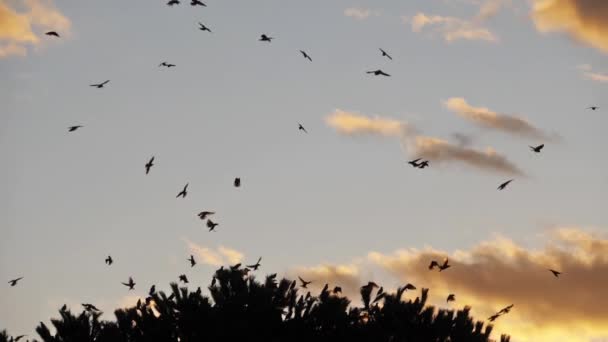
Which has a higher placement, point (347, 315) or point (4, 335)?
point (347, 315)

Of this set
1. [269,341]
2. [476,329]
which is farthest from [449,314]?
[269,341]

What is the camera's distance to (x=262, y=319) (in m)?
29.3

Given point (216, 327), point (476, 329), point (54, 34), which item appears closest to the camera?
point (54, 34)

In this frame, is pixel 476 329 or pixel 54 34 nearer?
pixel 54 34

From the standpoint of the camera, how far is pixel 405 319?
30.2 metres

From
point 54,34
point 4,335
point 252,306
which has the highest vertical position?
point 54,34

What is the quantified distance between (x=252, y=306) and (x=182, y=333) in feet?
9.03

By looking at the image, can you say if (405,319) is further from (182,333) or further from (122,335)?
(122,335)

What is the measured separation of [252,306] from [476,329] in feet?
28.3

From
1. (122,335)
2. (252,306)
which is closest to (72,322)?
(122,335)

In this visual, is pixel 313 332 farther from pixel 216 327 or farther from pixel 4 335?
pixel 4 335

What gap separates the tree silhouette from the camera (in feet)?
96.6

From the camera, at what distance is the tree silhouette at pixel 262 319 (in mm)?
29438

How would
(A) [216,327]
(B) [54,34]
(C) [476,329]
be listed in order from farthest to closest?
(C) [476,329] < (A) [216,327] < (B) [54,34]
